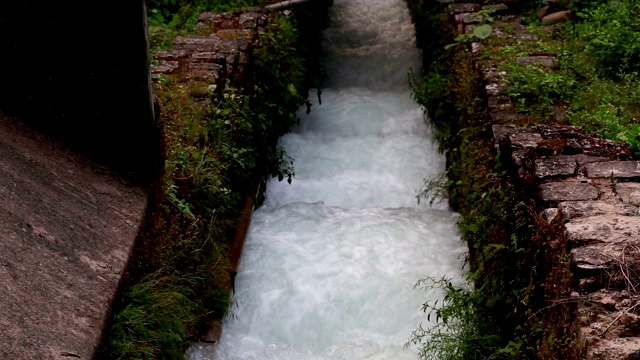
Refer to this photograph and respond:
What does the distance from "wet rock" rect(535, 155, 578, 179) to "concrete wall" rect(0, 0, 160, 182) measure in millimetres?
2020

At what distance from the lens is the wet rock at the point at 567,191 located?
371 cm

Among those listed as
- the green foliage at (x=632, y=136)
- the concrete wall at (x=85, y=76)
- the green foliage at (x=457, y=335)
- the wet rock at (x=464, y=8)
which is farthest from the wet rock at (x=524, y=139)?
the wet rock at (x=464, y=8)

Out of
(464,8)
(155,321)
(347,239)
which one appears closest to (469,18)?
(464,8)

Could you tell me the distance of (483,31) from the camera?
635cm

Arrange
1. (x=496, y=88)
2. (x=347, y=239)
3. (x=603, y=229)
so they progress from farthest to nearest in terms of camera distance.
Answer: (x=347, y=239), (x=496, y=88), (x=603, y=229)

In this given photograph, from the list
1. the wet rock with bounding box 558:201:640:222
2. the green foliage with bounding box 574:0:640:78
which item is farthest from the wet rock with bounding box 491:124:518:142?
the green foliage with bounding box 574:0:640:78

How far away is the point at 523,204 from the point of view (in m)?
3.88

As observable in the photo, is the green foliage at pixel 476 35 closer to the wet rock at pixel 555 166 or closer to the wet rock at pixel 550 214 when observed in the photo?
the wet rock at pixel 555 166

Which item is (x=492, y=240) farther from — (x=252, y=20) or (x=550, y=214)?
(x=252, y=20)

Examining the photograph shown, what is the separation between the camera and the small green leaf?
6298 mm

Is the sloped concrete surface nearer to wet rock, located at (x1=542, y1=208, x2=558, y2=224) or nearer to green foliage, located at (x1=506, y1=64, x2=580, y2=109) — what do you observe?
wet rock, located at (x1=542, y1=208, x2=558, y2=224)

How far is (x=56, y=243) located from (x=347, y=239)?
2757mm

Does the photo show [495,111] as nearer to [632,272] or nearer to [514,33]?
[514,33]

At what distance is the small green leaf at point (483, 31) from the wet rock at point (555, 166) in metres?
2.39
